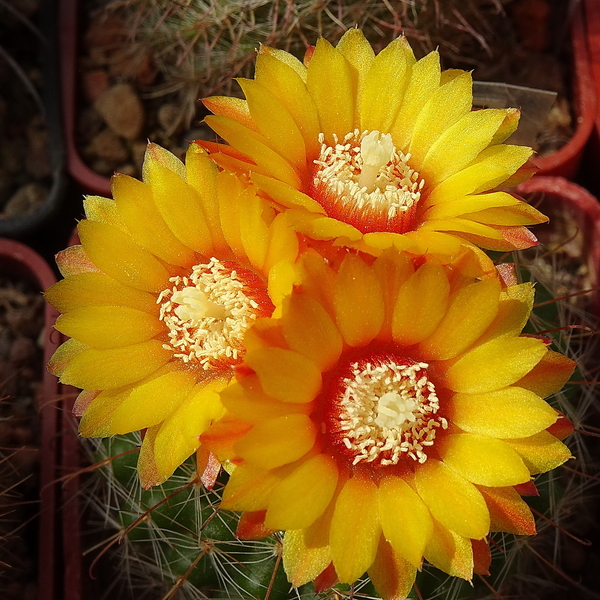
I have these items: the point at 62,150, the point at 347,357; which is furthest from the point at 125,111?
the point at 347,357

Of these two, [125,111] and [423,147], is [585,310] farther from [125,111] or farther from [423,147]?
[125,111]

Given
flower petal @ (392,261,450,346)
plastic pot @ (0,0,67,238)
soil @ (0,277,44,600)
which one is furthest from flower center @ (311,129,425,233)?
plastic pot @ (0,0,67,238)

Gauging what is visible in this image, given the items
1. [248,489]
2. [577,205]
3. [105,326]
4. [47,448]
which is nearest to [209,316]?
[105,326]

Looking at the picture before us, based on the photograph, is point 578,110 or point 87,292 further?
point 578,110

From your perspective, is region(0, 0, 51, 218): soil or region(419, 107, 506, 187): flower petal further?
region(0, 0, 51, 218): soil

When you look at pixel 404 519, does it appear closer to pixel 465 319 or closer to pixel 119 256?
pixel 465 319

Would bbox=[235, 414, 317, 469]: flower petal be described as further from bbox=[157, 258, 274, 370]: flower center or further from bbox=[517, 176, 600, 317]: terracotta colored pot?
bbox=[517, 176, 600, 317]: terracotta colored pot
